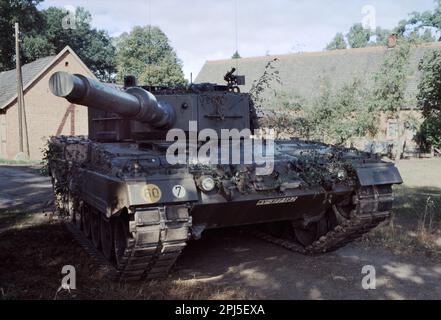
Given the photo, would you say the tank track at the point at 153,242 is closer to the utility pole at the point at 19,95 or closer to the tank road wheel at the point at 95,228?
the tank road wheel at the point at 95,228

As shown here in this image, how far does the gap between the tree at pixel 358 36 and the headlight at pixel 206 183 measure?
60659mm

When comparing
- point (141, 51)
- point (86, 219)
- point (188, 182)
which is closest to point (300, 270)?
point (188, 182)

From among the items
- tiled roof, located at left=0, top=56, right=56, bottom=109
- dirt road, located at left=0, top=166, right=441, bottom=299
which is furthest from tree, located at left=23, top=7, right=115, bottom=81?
dirt road, located at left=0, top=166, right=441, bottom=299

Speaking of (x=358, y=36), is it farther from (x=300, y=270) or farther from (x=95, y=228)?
(x=300, y=270)

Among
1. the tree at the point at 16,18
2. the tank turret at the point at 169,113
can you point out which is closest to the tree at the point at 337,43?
the tree at the point at 16,18

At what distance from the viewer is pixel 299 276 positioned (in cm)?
636

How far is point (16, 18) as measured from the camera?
34812mm

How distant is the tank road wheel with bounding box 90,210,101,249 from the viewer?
7.35m

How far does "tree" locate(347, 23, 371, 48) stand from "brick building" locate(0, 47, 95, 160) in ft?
134

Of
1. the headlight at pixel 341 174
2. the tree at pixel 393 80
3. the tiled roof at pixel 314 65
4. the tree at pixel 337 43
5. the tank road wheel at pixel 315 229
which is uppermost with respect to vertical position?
the tree at pixel 337 43

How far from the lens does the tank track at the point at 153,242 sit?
17.1 feet
